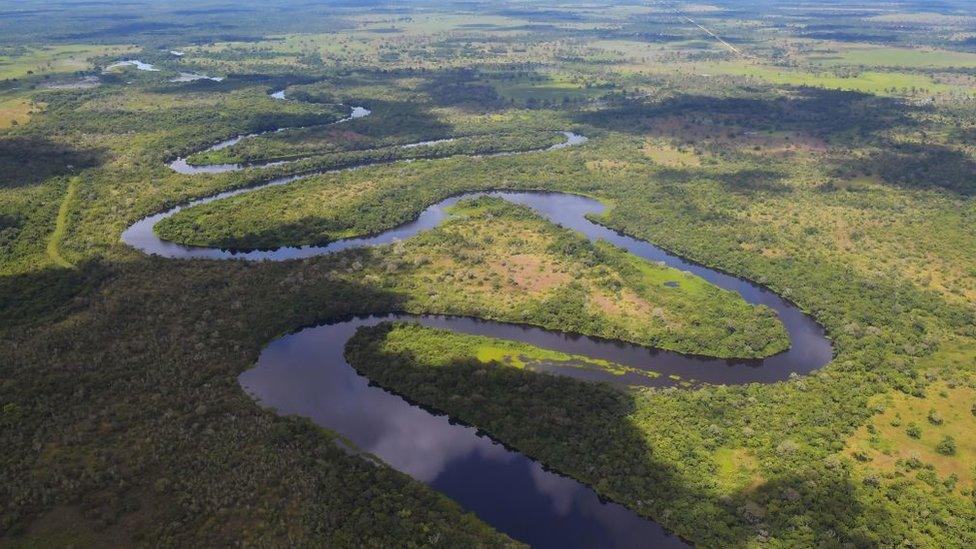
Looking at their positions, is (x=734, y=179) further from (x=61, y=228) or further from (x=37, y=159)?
(x=37, y=159)

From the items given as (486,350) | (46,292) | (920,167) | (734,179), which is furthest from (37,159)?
(920,167)

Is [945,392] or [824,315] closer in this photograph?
[945,392]

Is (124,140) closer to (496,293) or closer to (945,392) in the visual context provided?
(496,293)

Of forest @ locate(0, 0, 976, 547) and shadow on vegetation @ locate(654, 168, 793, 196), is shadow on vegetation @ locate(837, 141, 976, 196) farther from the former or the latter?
shadow on vegetation @ locate(654, 168, 793, 196)

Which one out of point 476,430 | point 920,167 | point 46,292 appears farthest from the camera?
point 920,167

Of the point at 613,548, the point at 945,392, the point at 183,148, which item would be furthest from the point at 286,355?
the point at 183,148

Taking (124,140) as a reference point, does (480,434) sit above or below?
below

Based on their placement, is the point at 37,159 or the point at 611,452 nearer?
the point at 611,452
